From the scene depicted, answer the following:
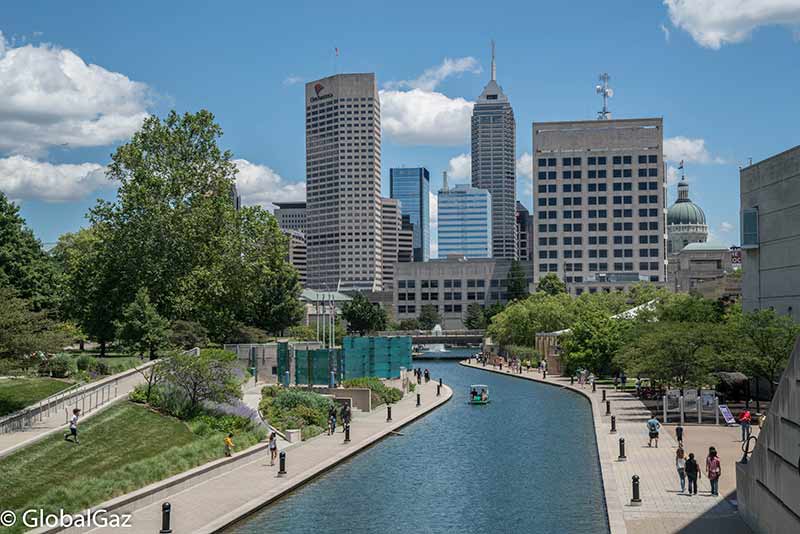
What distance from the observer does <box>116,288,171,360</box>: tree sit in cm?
6259

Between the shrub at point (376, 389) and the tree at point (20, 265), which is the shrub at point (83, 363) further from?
the shrub at point (376, 389)

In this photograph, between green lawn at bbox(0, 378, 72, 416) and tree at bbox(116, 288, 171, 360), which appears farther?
tree at bbox(116, 288, 171, 360)

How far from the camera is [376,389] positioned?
65.6 m

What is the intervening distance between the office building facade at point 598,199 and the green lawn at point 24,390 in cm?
15038

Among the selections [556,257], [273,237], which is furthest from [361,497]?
[556,257]

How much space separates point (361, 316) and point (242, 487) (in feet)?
401

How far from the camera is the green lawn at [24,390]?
139 ft

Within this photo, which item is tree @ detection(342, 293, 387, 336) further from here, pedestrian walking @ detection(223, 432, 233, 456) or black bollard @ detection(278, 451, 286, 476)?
black bollard @ detection(278, 451, 286, 476)

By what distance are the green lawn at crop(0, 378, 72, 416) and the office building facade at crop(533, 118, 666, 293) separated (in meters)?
150

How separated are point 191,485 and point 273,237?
42616mm

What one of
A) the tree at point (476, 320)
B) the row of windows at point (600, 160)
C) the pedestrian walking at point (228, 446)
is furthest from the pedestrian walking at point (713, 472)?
the row of windows at point (600, 160)

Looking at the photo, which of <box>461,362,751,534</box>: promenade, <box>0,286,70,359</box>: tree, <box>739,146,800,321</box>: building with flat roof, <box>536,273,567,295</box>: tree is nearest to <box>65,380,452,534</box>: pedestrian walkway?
<box>0,286,70,359</box>: tree

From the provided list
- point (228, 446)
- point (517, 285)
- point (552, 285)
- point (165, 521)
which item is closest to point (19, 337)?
point (228, 446)

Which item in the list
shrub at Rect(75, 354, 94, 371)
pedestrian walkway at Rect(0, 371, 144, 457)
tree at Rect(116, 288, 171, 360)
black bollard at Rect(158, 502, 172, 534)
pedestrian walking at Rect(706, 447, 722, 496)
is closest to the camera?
black bollard at Rect(158, 502, 172, 534)
